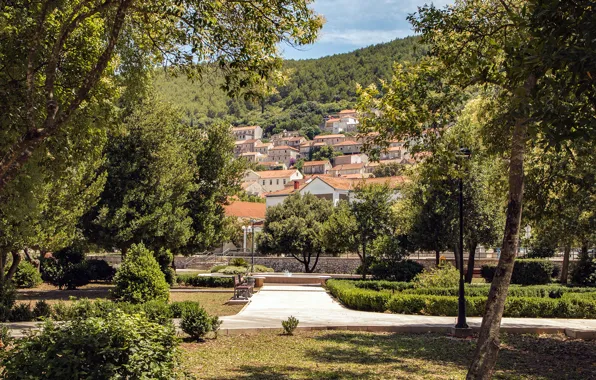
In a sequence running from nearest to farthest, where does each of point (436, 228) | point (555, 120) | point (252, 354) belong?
point (555, 120) < point (252, 354) < point (436, 228)

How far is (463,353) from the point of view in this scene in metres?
12.1

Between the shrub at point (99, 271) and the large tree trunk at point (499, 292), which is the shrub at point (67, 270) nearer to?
the shrub at point (99, 271)

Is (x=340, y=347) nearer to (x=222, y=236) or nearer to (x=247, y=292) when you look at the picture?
(x=247, y=292)

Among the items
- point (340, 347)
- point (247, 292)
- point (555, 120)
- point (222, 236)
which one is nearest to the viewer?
point (555, 120)

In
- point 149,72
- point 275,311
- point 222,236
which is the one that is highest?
point 149,72

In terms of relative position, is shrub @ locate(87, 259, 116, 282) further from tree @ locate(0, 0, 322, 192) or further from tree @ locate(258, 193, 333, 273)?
tree @ locate(0, 0, 322, 192)

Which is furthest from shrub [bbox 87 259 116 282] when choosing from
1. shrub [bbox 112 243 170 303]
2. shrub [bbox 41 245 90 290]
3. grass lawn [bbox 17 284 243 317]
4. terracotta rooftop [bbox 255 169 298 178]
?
terracotta rooftop [bbox 255 169 298 178]

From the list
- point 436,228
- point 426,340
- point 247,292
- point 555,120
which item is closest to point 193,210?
point 247,292

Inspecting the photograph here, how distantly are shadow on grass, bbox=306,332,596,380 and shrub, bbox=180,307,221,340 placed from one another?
2.55m

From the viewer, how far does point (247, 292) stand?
24.1 m

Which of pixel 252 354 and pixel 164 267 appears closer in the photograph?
pixel 252 354

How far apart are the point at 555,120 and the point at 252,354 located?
7.94m

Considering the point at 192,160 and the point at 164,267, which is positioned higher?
the point at 192,160

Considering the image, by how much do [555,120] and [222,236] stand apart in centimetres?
2956
